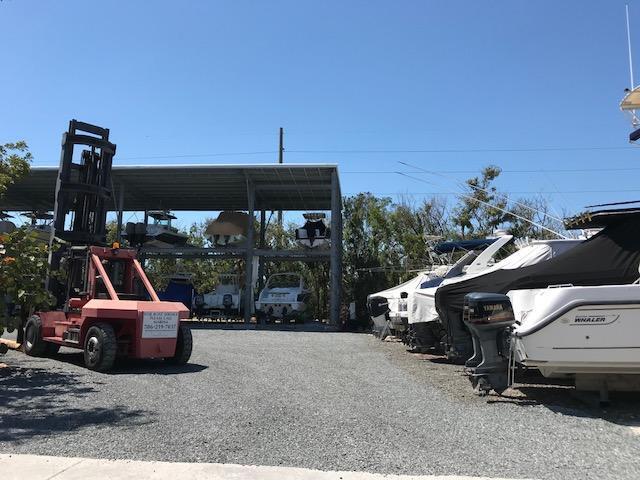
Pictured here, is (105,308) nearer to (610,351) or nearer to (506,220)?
(610,351)

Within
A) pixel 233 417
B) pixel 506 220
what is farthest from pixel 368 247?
pixel 233 417

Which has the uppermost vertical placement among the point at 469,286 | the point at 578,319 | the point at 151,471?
the point at 469,286

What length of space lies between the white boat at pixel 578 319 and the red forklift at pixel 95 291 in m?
5.83

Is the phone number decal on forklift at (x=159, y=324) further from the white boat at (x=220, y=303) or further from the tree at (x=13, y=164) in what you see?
the white boat at (x=220, y=303)

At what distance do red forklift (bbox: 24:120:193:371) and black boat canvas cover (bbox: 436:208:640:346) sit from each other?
6063 millimetres

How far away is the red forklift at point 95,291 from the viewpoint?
10.4 meters

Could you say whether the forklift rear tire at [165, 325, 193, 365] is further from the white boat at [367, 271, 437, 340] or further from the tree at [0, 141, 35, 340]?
the white boat at [367, 271, 437, 340]

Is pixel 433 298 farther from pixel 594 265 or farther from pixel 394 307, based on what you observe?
pixel 594 265

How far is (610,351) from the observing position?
676 cm

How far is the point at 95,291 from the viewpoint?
11.2 metres

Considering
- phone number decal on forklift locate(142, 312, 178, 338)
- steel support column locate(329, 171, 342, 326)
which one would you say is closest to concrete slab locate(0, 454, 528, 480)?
phone number decal on forklift locate(142, 312, 178, 338)

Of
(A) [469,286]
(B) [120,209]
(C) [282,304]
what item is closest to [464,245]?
(A) [469,286]

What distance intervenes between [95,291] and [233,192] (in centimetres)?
2142

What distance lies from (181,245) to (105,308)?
71.7 ft
